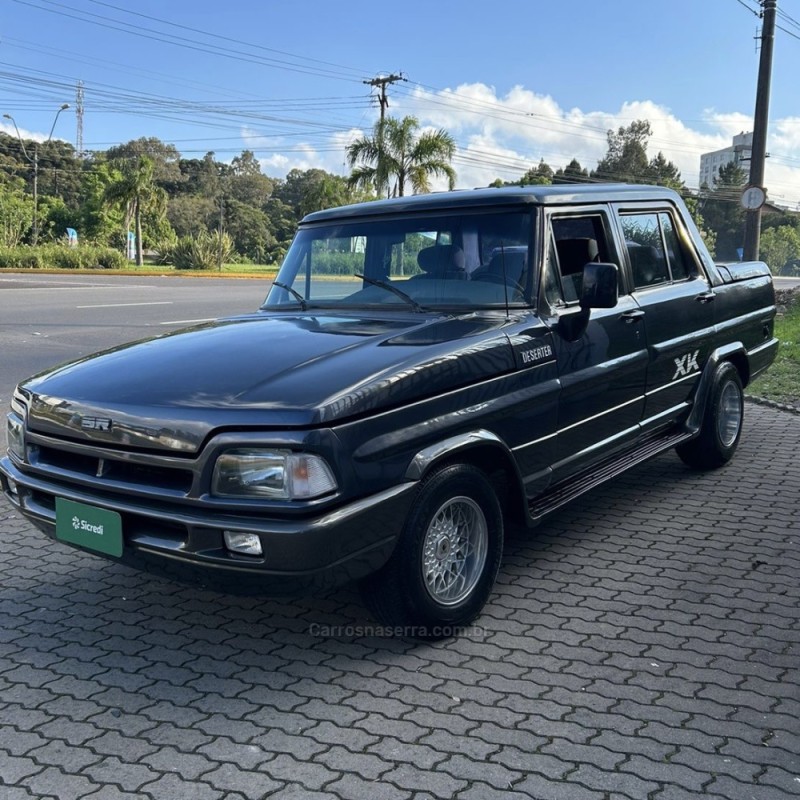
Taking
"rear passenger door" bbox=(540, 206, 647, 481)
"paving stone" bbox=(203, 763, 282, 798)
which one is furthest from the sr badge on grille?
"rear passenger door" bbox=(540, 206, 647, 481)

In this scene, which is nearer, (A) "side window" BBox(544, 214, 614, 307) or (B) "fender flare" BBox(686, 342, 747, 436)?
(A) "side window" BBox(544, 214, 614, 307)

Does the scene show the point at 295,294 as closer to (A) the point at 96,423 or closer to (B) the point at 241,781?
(A) the point at 96,423

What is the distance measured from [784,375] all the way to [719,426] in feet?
16.1

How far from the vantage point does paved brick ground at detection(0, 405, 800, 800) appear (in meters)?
2.54

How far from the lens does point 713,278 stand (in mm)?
5535

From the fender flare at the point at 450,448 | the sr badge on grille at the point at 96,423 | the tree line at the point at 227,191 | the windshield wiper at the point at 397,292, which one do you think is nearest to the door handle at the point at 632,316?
the windshield wiper at the point at 397,292

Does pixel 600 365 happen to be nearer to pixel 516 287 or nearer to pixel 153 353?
pixel 516 287

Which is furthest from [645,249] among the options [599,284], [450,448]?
[450,448]

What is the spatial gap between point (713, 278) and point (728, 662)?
3.06 meters

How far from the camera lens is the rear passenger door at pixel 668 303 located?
15.5 ft

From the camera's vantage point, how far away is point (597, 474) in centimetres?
435

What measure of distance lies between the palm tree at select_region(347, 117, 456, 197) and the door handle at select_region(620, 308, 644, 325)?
27567 mm

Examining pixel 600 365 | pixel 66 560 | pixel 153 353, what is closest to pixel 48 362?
pixel 66 560

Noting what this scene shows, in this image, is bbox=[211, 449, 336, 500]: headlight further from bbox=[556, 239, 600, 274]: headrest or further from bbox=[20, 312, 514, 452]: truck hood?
bbox=[556, 239, 600, 274]: headrest
